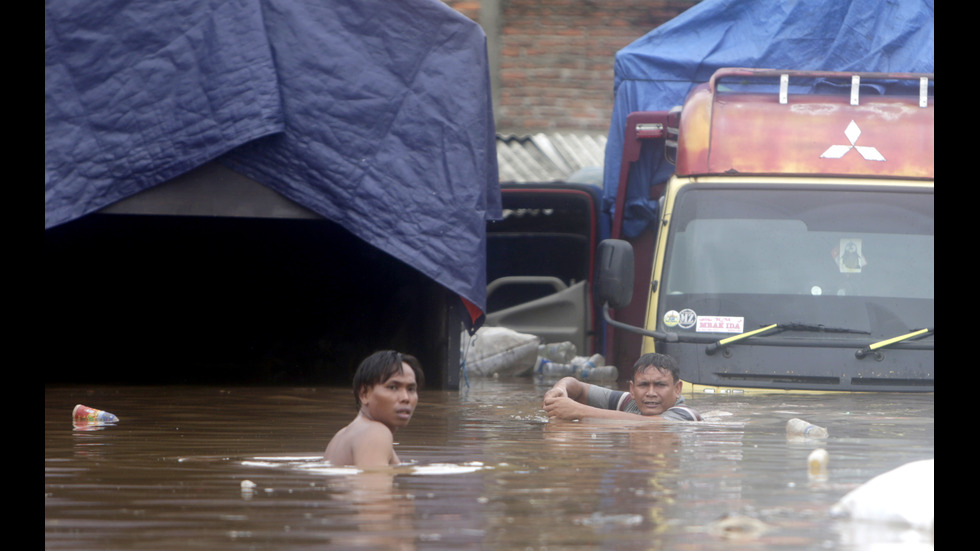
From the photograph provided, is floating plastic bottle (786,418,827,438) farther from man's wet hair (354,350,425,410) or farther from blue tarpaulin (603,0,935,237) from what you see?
blue tarpaulin (603,0,935,237)

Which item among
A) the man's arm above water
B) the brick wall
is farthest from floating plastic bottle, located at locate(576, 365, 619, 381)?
the brick wall

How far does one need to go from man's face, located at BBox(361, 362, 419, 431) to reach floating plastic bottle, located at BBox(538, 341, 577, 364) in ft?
26.6

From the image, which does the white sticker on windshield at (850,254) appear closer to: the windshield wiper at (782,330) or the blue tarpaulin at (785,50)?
the windshield wiper at (782,330)

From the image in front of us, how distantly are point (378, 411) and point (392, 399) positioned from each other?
9 centimetres

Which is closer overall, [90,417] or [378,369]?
[378,369]

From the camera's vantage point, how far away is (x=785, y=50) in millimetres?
12422

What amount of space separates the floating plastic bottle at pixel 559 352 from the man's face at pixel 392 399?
8099 millimetres

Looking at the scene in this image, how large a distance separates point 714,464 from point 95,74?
5.89m

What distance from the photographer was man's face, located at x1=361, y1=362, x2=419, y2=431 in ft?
16.9

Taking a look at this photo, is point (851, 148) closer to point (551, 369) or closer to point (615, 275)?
point (615, 275)

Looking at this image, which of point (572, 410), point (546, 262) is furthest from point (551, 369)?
point (572, 410)

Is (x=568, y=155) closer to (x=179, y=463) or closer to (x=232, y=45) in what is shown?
(x=232, y=45)

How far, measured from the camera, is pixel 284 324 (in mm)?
14367
